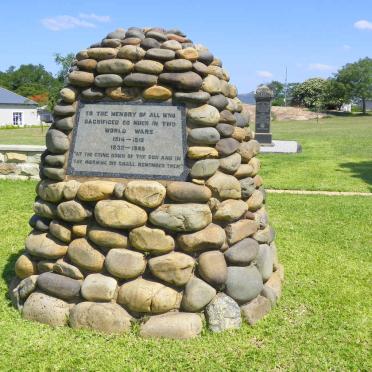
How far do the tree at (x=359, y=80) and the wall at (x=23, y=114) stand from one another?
138 feet

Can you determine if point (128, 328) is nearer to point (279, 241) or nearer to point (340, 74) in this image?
point (279, 241)

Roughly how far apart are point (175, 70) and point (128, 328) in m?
2.16

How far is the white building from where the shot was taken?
1919 inches

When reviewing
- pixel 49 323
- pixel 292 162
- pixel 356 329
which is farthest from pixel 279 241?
pixel 292 162

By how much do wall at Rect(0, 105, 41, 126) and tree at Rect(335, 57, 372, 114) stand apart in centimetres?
4202

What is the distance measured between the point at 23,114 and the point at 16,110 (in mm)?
1072

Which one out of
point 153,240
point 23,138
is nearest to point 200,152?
point 153,240

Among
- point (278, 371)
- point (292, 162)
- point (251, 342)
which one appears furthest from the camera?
point (292, 162)

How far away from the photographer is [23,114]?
166 ft

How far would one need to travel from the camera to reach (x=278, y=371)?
3.22 metres

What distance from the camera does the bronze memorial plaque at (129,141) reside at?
391 cm

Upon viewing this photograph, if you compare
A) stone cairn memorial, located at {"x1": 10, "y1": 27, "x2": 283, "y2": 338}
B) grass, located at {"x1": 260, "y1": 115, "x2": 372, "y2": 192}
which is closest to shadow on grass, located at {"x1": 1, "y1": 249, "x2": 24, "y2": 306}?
stone cairn memorial, located at {"x1": 10, "y1": 27, "x2": 283, "y2": 338}

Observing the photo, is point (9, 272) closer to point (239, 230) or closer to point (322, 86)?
point (239, 230)

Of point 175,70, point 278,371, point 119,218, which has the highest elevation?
point 175,70
